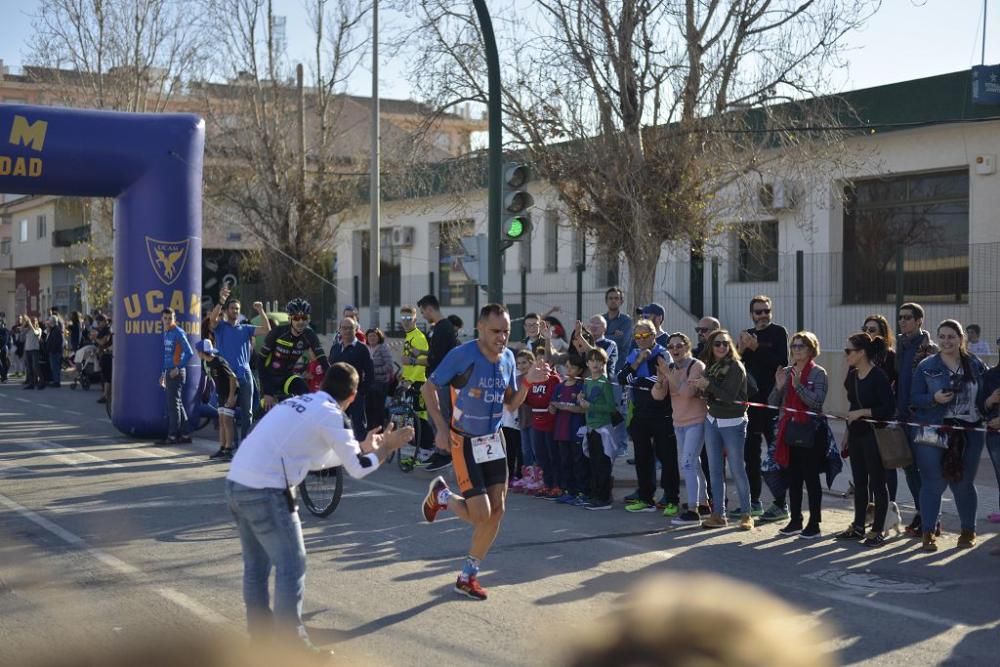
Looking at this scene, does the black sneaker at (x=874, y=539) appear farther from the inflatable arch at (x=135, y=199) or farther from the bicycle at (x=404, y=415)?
the inflatable arch at (x=135, y=199)

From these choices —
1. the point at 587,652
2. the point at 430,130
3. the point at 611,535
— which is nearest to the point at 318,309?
the point at 430,130

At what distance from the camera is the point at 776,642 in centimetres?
183

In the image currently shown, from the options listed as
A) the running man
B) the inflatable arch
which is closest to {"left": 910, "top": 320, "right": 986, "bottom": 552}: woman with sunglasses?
the running man

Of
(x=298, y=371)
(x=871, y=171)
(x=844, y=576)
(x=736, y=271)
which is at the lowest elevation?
(x=844, y=576)

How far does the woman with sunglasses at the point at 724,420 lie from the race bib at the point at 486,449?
304 cm

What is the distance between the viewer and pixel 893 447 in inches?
371

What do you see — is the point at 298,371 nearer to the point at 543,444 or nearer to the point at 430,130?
the point at 543,444

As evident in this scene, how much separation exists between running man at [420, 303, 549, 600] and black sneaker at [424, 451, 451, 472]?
5781 millimetres

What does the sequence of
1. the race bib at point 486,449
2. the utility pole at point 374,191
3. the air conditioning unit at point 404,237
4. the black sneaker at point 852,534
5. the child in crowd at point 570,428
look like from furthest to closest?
the air conditioning unit at point 404,237 → the utility pole at point 374,191 → the child in crowd at point 570,428 → the black sneaker at point 852,534 → the race bib at point 486,449

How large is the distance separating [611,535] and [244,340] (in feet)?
21.6

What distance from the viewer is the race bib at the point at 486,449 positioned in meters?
7.61

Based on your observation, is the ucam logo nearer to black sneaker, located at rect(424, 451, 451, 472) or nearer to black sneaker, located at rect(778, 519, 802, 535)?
black sneaker, located at rect(424, 451, 451, 472)

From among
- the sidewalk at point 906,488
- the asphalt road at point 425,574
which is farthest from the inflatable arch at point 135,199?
the sidewalk at point 906,488

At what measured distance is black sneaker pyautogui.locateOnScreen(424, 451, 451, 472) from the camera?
13617mm
